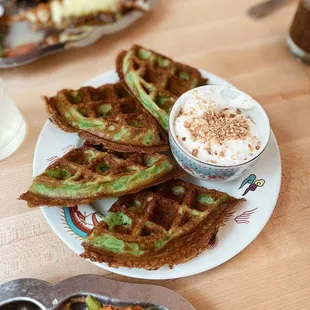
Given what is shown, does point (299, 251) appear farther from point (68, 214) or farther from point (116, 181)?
point (68, 214)

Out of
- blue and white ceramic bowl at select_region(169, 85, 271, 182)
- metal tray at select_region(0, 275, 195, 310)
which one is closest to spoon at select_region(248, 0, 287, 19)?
blue and white ceramic bowl at select_region(169, 85, 271, 182)

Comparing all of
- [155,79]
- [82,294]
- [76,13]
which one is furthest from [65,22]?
[82,294]

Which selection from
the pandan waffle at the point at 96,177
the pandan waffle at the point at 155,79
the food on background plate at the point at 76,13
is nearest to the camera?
the pandan waffle at the point at 96,177

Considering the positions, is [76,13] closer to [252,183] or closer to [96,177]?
[96,177]

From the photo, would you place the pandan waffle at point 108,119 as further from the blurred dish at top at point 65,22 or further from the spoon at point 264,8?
the spoon at point 264,8

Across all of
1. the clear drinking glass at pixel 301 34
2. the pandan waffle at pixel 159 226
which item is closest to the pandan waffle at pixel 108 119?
the pandan waffle at pixel 159 226

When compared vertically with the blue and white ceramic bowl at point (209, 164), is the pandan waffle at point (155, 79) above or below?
above

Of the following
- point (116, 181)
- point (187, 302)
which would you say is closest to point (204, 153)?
point (116, 181)

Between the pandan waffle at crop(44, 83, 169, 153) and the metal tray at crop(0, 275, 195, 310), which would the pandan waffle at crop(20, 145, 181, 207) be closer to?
the pandan waffle at crop(44, 83, 169, 153)
